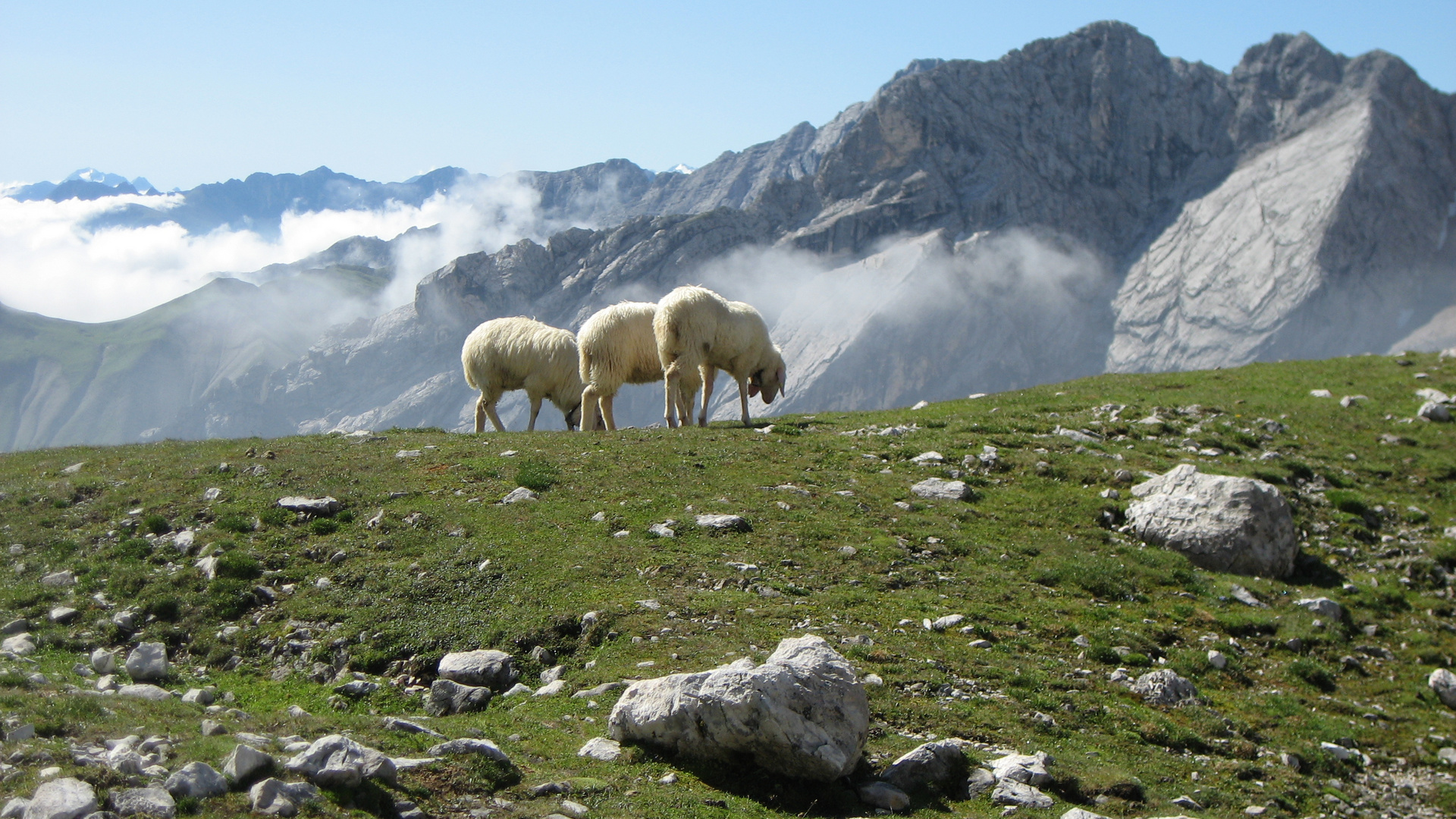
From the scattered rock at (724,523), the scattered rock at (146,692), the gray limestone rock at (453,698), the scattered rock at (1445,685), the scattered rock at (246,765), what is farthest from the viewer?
the scattered rock at (724,523)

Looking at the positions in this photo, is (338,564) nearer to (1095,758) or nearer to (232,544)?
(232,544)

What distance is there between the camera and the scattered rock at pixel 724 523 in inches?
639

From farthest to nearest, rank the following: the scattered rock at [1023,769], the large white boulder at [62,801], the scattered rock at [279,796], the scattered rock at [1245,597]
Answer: the scattered rock at [1245,597]
the scattered rock at [1023,769]
the scattered rock at [279,796]
the large white boulder at [62,801]

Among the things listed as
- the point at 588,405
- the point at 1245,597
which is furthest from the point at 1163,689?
the point at 588,405

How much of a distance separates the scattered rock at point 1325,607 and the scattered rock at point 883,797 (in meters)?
10.6

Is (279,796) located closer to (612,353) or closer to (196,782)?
(196,782)

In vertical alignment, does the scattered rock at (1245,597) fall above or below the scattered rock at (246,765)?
below

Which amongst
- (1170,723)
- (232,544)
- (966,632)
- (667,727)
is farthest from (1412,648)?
(232,544)

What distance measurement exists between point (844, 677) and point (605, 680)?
3280 mm

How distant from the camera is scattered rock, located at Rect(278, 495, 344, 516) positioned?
16.4m

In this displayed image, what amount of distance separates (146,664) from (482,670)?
4.08 meters

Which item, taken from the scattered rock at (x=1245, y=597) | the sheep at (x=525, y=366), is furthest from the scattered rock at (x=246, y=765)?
the sheep at (x=525, y=366)

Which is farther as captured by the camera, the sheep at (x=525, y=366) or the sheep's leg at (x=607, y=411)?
the sheep at (x=525, y=366)

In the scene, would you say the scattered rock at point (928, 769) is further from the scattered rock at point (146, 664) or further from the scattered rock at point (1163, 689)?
the scattered rock at point (146, 664)
